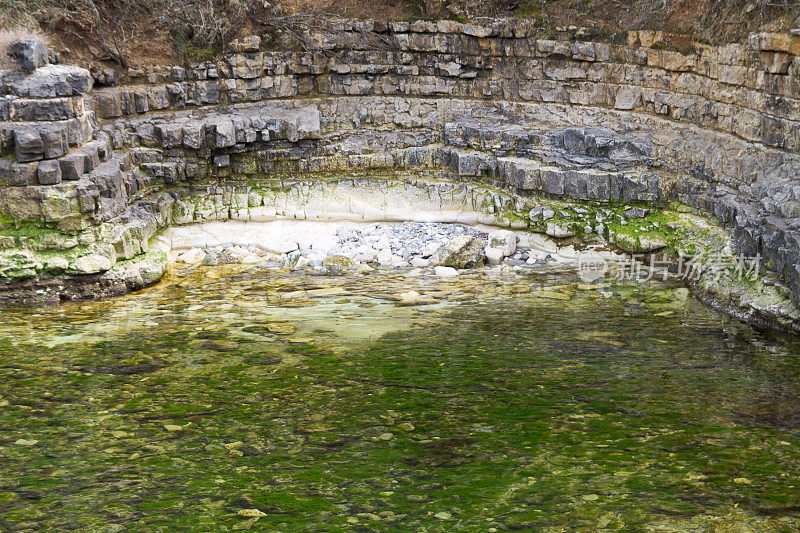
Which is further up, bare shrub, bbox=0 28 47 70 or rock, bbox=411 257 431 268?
bare shrub, bbox=0 28 47 70

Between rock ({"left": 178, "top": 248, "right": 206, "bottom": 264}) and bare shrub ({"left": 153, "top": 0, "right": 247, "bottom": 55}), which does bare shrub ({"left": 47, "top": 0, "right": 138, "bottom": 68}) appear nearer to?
bare shrub ({"left": 153, "top": 0, "right": 247, "bottom": 55})

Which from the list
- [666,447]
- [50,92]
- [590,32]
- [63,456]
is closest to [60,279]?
[50,92]

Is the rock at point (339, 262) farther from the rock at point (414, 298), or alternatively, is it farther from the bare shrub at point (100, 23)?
the bare shrub at point (100, 23)

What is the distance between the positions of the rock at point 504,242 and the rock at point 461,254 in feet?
1.83

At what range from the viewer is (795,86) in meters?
12.8

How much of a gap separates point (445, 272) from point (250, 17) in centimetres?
847

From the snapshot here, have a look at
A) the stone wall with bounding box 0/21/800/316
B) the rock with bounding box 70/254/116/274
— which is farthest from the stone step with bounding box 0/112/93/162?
the rock with bounding box 70/254/116/274

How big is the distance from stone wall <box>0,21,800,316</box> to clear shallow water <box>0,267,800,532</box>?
7.27 feet

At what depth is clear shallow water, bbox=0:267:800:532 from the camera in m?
6.86

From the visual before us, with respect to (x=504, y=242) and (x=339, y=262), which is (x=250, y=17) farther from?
(x=504, y=242)

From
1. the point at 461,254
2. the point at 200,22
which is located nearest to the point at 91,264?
the point at 200,22

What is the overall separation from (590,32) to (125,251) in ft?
38.4

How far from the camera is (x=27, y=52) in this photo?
43.5ft

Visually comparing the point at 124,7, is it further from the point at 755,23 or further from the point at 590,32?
the point at 755,23
